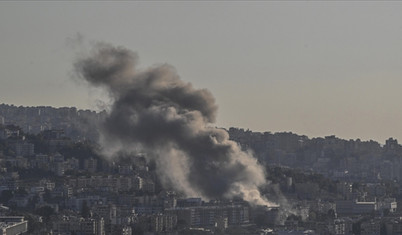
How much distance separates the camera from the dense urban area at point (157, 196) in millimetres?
59469

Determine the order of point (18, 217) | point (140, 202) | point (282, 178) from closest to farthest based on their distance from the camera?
point (18, 217)
point (140, 202)
point (282, 178)

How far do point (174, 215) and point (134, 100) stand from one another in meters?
13.3

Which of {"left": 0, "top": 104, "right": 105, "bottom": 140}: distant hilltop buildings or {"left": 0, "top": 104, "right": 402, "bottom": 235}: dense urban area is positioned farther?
{"left": 0, "top": 104, "right": 105, "bottom": 140}: distant hilltop buildings

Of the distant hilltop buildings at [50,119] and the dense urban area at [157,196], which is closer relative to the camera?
the dense urban area at [157,196]

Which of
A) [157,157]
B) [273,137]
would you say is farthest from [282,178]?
[273,137]

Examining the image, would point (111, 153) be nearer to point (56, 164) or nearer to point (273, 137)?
point (56, 164)

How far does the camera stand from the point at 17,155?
88000 mm

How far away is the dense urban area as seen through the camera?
59.5 m

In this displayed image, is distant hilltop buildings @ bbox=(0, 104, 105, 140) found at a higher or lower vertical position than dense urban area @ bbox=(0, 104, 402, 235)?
higher

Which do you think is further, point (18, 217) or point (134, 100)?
point (134, 100)

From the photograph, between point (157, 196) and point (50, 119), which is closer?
point (157, 196)

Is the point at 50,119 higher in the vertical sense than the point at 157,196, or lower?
higher

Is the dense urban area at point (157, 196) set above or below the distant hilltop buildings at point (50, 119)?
below

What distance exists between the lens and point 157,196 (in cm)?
7188
